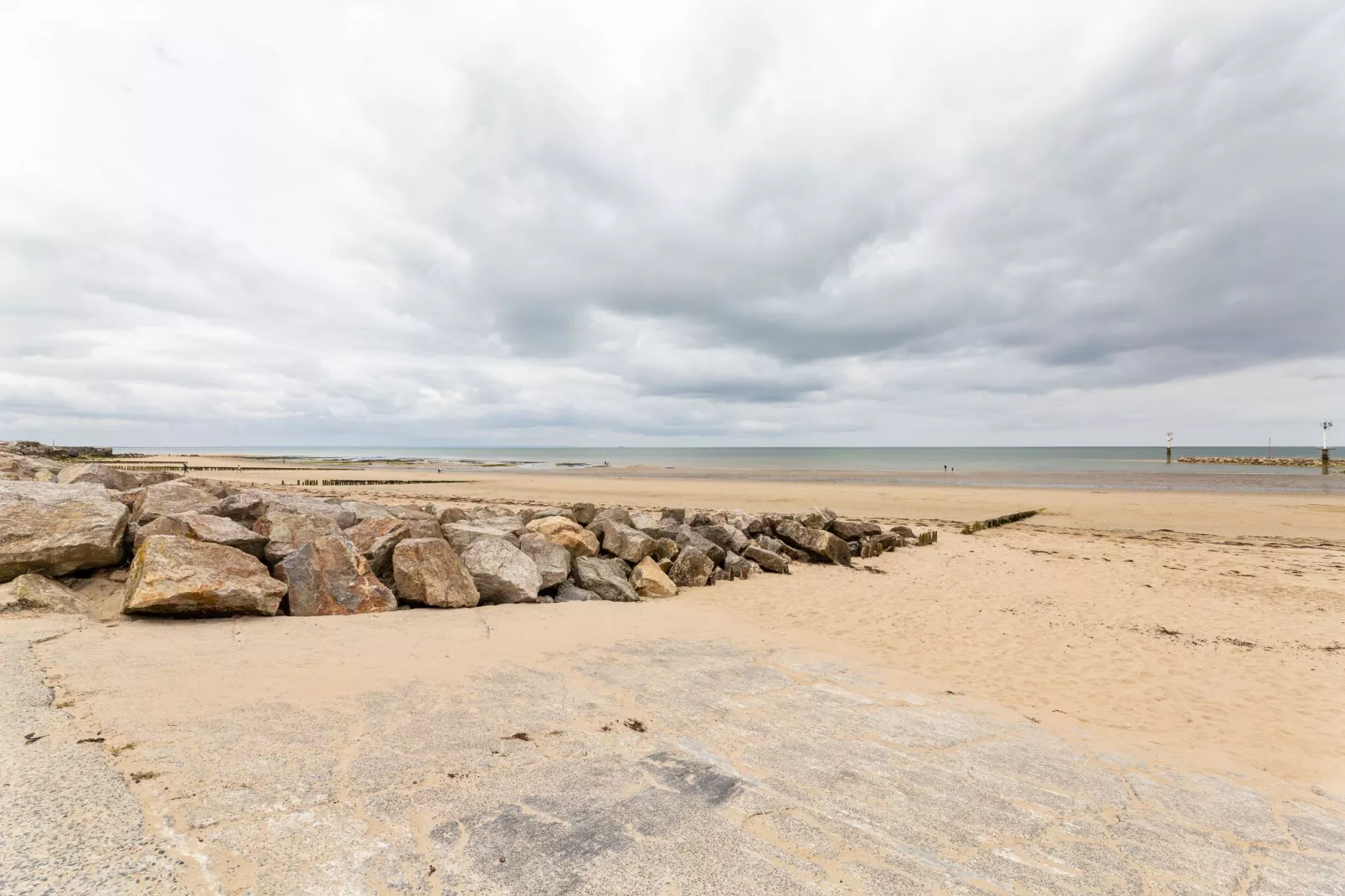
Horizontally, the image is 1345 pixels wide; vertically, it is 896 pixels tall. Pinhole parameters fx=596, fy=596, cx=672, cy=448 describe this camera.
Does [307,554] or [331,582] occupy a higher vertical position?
[307,554]

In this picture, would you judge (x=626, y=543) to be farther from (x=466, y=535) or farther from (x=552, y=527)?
(x=466, y=535)

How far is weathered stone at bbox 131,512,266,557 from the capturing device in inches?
282

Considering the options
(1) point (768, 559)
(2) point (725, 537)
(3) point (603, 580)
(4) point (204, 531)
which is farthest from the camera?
(2) point (725, 537)

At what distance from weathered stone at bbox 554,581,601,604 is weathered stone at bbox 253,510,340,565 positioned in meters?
3.15

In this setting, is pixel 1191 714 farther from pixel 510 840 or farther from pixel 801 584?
pixel 510 840

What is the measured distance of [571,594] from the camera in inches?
351

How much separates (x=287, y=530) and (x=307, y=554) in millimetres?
1419

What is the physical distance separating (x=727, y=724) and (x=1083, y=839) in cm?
222

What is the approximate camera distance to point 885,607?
10023 millimetres

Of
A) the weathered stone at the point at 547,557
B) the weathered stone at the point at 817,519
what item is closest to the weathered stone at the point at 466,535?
the weathered stone at the point at 547,557

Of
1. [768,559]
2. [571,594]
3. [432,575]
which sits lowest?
[768,559]

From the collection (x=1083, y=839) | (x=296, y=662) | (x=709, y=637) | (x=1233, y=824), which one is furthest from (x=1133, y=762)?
(x=296, y=662)

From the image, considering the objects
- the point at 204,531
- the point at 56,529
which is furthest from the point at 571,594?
the point at 56,529

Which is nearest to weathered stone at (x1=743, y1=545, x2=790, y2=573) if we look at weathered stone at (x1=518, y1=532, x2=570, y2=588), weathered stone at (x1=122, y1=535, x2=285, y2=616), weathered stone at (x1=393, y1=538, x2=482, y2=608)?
weathered stone at (x1=518, y1=532, x2=570, y2=588)
